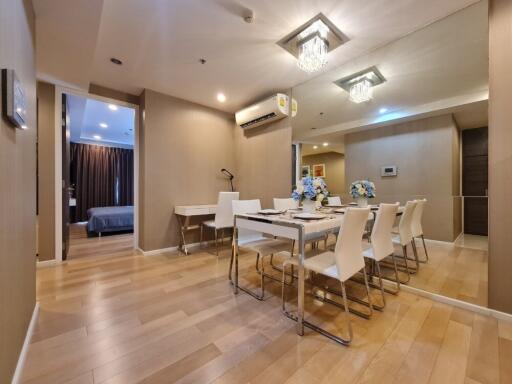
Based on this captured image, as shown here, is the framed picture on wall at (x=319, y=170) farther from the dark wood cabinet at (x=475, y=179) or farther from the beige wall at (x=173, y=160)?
the beige wall at (x=173, y=160)

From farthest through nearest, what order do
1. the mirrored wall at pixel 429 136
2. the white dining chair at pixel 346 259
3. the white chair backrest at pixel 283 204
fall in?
1. the white chair backrest at pixel 283 204
2. the mirrored wall at pixel 429 136
3. the white dining chair at pixel 346 259

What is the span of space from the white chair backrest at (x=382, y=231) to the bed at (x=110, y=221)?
509 centimetres

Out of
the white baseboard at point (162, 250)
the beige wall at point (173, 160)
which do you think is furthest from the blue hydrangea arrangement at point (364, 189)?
the white baseboard at point (162, 250)

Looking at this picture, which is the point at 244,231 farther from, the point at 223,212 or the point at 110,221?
the point at 110,221

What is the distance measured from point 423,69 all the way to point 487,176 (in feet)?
4.25

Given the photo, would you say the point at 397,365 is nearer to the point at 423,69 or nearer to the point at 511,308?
the point at 511,308

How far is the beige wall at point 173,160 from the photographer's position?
11.3 ft

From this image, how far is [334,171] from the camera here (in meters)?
2.99

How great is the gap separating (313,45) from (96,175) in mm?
7617

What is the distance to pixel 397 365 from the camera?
1.27m

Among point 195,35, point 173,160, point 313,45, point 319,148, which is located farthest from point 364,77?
point 173,160

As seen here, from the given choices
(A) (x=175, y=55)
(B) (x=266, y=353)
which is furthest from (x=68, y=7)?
(B) (x=266, y=353)

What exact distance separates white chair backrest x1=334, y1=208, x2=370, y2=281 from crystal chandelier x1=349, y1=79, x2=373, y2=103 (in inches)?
71.9

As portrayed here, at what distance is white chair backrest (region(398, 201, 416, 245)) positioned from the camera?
2258 millimetres
